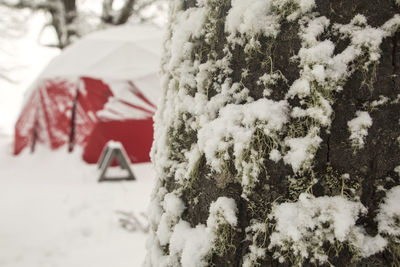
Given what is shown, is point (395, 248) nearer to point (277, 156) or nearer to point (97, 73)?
point (277, 156)

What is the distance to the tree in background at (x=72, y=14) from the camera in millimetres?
10094

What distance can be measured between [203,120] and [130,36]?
19.1 feet

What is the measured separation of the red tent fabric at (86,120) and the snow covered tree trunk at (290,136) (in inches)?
175

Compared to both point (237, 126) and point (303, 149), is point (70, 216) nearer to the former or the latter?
point (237, 126)

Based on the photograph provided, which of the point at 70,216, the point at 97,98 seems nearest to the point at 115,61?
the point at 97,98

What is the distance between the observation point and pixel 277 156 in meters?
0.89

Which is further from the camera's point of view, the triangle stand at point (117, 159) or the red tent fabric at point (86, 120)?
the red tent fabric at point (86, 120)

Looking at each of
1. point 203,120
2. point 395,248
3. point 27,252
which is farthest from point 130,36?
point 395,248

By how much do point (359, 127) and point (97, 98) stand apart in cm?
524

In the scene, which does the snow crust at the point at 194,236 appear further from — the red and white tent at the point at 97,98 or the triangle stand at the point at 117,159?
the red and white tent at the point at 97,98

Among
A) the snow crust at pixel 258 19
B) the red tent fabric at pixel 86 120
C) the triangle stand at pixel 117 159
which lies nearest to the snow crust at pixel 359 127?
the snow crust at pixel 258 19

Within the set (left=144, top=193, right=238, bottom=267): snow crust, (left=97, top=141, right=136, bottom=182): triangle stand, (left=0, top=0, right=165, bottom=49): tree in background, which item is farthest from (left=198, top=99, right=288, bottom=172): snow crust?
(left=0, top=0, right=165, bottom=49): tree in background

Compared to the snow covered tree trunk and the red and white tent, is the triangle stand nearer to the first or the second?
the red and white tent

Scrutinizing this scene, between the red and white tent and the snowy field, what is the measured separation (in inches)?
19.5
